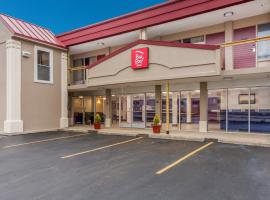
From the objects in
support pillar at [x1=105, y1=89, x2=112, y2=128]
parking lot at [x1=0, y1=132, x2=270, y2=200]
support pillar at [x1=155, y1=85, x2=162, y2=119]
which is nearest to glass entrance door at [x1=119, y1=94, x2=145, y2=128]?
support pillar at [x1=105, y1=89, x2=112, y2=128]

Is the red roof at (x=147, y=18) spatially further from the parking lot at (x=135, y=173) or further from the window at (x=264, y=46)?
the parking lot at (x=135, y=173)

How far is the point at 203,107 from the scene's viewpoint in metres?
13.1

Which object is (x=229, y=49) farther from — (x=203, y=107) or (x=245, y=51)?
(x=203, y=107)

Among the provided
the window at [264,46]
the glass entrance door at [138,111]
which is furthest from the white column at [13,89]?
the window at [264,46]

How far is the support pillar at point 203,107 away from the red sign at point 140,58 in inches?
147

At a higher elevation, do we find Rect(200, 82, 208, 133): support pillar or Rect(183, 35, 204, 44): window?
Rect(183, 35, 204, 44): window

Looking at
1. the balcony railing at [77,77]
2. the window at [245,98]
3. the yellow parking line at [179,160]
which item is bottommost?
the yellow parking line at [179,160]

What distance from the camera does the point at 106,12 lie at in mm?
194375

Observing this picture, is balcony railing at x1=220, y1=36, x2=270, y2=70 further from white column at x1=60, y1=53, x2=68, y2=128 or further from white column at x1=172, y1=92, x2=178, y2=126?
white column at x1=60, y1=53, x2=68, y2=128

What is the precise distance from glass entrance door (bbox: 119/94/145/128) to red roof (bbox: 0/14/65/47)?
6.56m

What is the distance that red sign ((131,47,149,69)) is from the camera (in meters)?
12.2

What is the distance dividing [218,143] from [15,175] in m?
8.13

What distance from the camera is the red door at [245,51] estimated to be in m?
11.8

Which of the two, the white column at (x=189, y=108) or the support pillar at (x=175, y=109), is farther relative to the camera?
the support pillar at (x=175, y=109)
